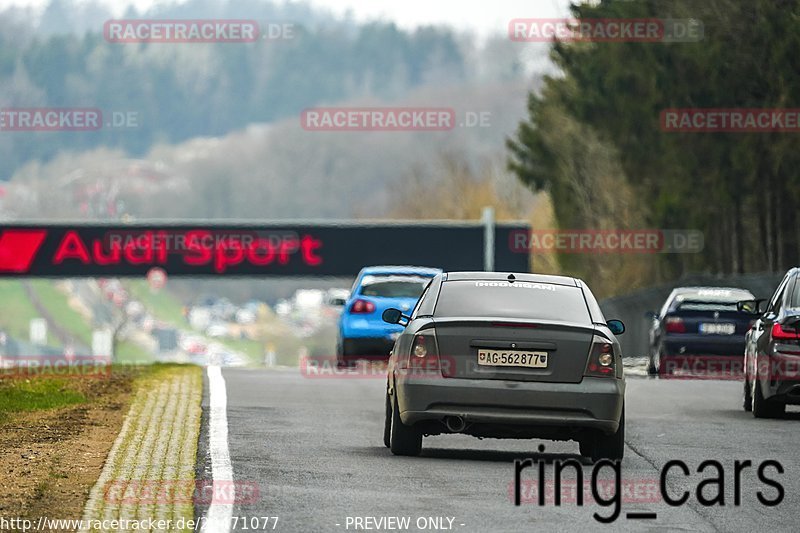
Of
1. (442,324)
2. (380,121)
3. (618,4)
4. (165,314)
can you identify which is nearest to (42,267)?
(618,4)

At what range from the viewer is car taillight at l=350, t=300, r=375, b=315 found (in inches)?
1124

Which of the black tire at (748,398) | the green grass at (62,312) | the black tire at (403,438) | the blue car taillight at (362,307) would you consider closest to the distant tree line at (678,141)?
the blue car taillight at (362,307)

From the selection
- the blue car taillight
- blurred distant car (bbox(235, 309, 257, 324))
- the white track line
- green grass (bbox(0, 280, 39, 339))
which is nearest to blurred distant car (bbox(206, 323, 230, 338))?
blurred distant car (bbox(235, 309, 257, 324))

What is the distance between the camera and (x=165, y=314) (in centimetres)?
17362

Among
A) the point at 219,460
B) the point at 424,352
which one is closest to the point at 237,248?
the point at 424,352

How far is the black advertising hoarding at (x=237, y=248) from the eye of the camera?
59.8 metres

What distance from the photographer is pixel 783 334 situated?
18.4 meters

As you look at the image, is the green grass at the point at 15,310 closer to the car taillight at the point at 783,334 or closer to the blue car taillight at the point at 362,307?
the blue car taillight at the point at 362,307

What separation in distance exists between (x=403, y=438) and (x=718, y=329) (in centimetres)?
1615

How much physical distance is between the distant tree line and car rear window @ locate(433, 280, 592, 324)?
26.8 metres

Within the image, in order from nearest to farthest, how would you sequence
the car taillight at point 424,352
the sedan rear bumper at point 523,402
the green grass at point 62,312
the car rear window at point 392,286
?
the sedan rear bumper at point 523,402, the car taillight at point 424,352, the car rear window at point 392,286, the green grass at point 62,312

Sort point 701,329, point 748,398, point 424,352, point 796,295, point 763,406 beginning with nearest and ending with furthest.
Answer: point 424,352, point 796,295, point 763,406, point 748,398, point 701,329

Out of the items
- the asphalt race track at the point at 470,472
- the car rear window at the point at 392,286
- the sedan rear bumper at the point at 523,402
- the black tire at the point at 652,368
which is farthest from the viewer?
the black tire at the point at 652,368

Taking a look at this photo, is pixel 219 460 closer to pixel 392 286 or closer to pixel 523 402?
pixel 523 402
